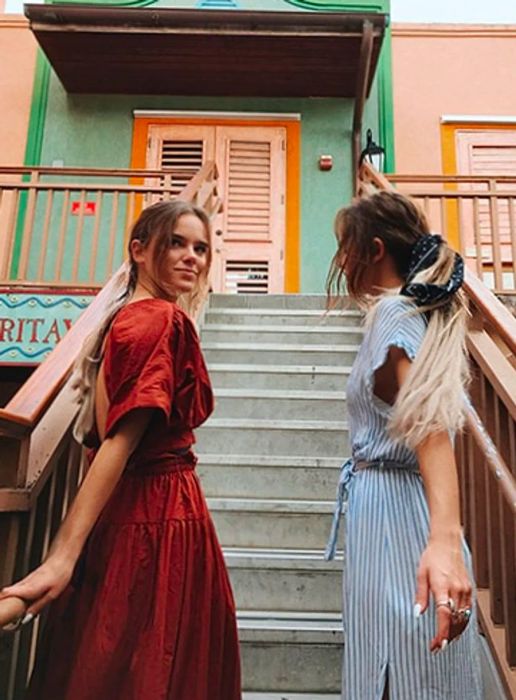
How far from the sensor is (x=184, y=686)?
1.11m

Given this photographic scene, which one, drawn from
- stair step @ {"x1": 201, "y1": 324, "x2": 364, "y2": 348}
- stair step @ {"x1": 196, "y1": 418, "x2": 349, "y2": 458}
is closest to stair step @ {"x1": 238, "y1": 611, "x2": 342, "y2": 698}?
stair step @ {"x1": 196, "y1": 418, "x2": 349, "y2": 458}

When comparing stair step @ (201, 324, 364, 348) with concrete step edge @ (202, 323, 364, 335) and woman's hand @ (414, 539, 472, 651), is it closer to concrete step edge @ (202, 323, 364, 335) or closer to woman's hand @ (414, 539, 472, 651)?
concrete step edge @ (202, 323, 364, 335)

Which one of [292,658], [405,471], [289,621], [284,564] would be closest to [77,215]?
[284,564]

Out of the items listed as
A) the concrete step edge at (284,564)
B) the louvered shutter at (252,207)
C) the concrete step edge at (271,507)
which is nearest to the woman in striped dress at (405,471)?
the concrete step edge at (284,564)

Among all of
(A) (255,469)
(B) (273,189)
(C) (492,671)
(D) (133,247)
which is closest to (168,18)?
(B) (273,189)

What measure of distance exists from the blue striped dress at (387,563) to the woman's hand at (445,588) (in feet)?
0.36

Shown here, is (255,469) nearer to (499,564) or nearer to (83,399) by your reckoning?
(499,564)

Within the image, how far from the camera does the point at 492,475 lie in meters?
1.95

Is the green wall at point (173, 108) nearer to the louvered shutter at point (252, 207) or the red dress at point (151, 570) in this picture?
the louvered shutter at point (252, 207)

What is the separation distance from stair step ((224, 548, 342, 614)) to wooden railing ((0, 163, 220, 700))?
97 cm

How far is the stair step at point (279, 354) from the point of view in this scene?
411 centimetres

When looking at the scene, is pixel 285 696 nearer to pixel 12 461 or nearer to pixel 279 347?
pixel 12 461

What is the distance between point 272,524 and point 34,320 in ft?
8.44

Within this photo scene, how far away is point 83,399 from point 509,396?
1.13m
